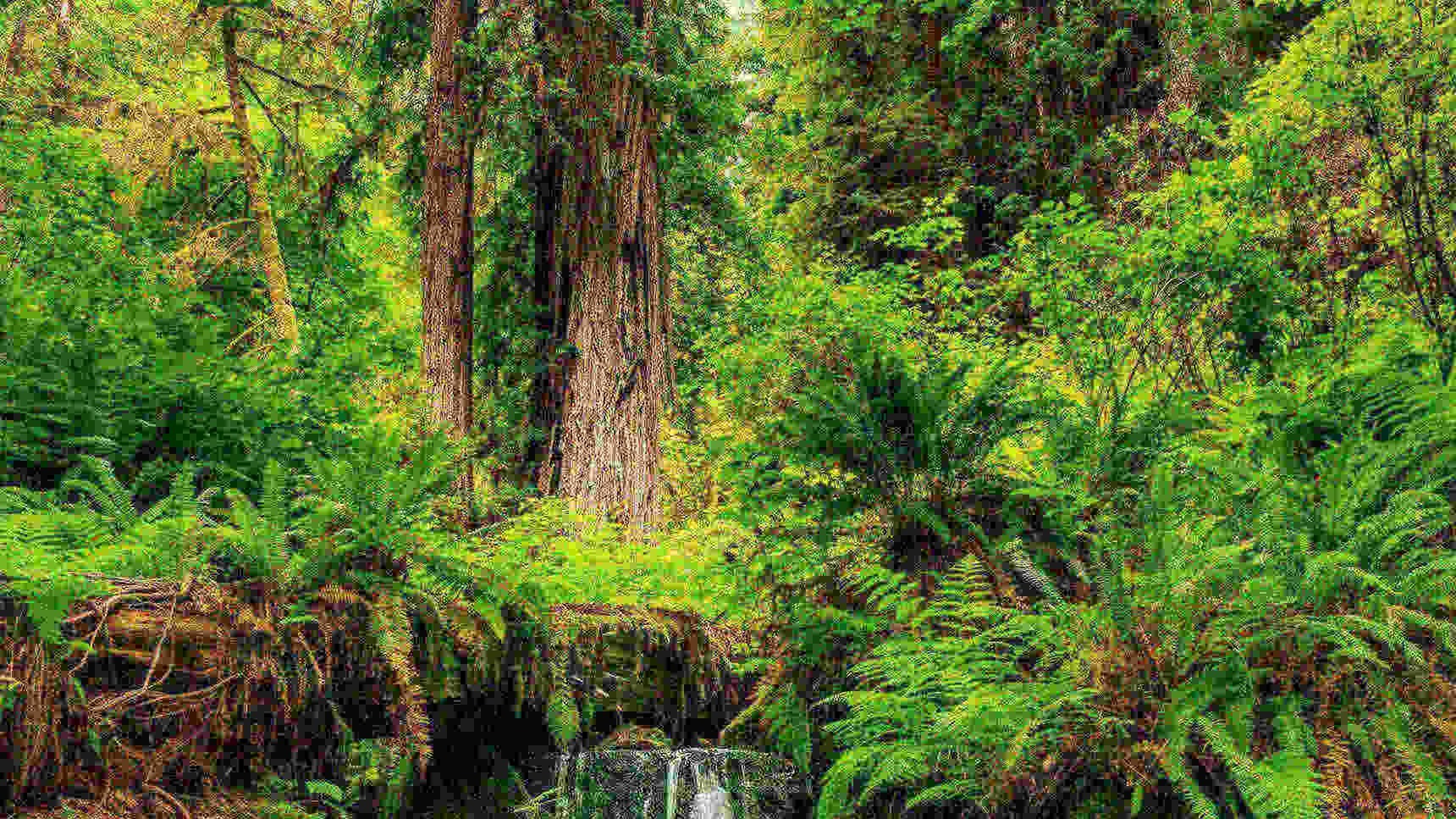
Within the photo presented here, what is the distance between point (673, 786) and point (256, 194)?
9.53 m

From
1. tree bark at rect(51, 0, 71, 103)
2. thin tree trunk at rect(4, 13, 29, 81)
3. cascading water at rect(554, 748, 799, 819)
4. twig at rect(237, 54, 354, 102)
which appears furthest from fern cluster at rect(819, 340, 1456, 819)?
tree bark at rect(51, 0, 71, 103)

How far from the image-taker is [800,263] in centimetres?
1408

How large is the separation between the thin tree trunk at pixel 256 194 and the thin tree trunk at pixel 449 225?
349 cm

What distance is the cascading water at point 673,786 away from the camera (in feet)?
13.2

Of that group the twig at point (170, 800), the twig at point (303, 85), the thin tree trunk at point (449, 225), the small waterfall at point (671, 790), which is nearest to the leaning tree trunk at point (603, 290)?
the thin tree trunk at point (449, 225)

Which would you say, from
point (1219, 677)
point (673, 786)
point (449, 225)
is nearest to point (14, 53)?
point (449, 225)

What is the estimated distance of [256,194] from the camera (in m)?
10.8

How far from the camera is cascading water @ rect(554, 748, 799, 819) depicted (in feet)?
13.2

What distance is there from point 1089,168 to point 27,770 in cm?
1292

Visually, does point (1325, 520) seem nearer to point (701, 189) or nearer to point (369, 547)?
point (369, 547)

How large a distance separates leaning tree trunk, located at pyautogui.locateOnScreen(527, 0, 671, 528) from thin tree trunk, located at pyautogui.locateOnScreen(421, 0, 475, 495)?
28.3 inches

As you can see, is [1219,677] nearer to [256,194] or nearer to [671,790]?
[671,790]

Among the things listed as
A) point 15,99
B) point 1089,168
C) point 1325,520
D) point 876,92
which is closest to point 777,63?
point 876,92

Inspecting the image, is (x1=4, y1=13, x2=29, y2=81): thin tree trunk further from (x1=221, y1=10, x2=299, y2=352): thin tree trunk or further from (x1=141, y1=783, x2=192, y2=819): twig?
(x1=141, y1=783, x2=192, y2=819): twig
